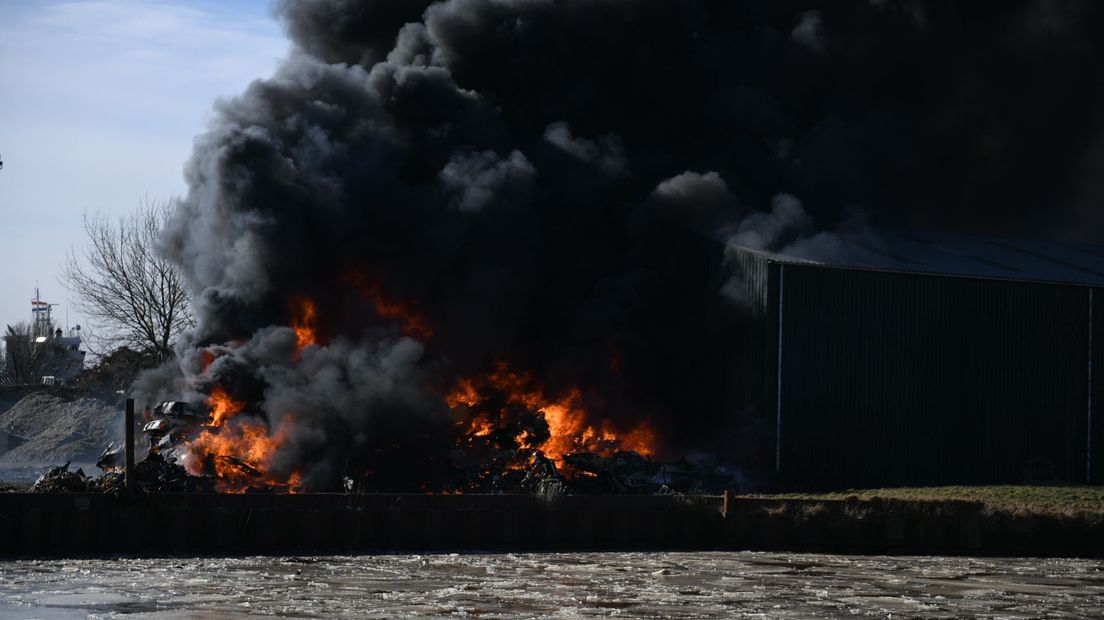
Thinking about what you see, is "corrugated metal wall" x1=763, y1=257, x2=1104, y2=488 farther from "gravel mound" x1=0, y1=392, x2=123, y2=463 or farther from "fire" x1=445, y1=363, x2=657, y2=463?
"gravel mound" x1=0, y1=392, x2=123, y2=463

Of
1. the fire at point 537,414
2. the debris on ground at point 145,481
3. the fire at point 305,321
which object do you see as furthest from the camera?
the fire at point 305,321

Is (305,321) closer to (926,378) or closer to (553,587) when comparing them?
(553,587)

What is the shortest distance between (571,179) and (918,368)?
13.6 meters

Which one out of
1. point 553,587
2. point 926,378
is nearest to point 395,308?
point 926,378

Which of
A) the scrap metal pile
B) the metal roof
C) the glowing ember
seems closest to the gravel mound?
the glowing ember

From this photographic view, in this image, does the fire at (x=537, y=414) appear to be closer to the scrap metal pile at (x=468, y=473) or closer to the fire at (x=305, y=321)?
the scrap metal pile at (x=468, y=473)

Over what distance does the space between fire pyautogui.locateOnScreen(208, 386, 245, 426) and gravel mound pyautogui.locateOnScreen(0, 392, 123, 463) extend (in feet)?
98.9

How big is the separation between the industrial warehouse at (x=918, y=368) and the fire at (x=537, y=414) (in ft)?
14.4

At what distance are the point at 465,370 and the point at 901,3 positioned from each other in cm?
2895

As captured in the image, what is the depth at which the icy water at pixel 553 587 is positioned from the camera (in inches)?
1022

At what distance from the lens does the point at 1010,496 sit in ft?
141

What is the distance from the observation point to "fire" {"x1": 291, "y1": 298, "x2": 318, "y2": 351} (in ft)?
154

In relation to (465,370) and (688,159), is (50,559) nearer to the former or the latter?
(465,370)

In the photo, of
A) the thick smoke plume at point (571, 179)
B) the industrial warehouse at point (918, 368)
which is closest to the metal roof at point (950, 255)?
the industrial warehouse at point (918, 368)
